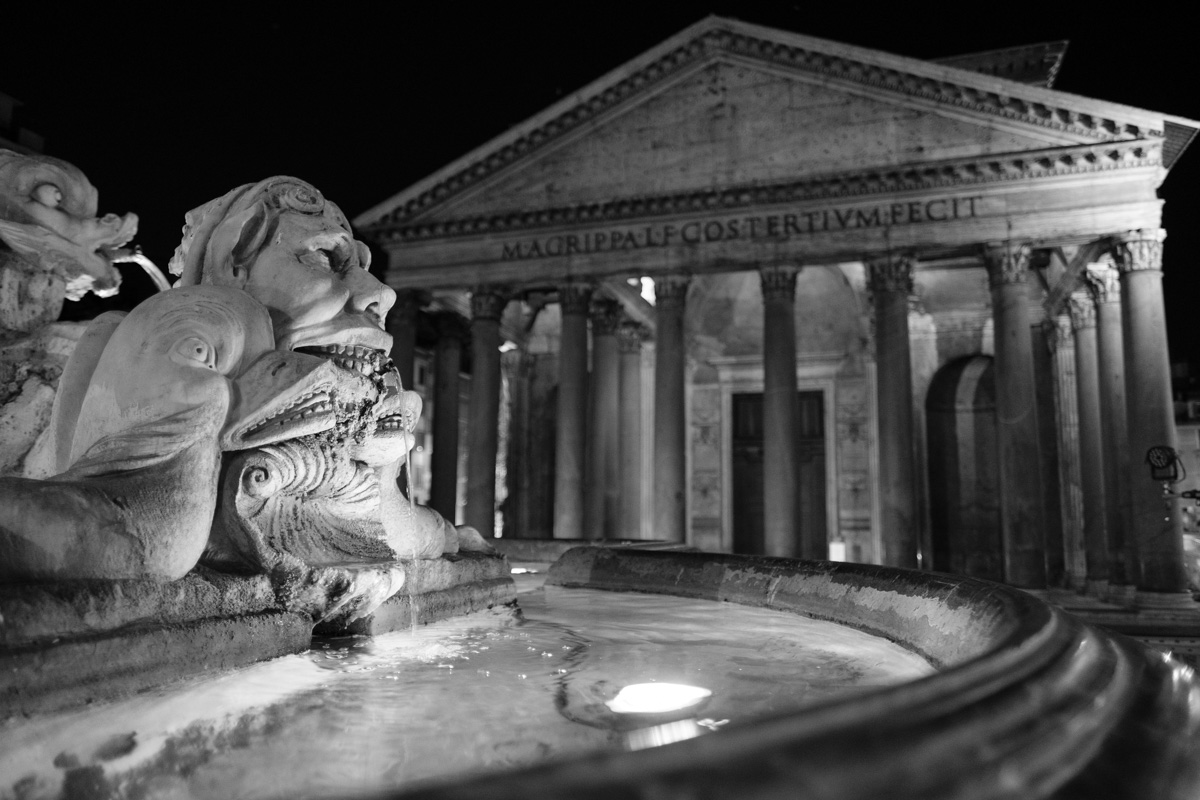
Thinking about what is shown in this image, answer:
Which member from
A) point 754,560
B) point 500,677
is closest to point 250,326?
point 500,677

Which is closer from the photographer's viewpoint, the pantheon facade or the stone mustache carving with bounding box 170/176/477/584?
the stone mustache carving with bounding box 170/176/477/584

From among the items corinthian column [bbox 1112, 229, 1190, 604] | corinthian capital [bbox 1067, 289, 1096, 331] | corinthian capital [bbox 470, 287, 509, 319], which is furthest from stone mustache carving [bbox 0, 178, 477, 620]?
corinthian capital [bbox 1067, 289, 1096, 331]

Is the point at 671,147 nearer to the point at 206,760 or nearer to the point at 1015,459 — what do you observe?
the point at 1015,459

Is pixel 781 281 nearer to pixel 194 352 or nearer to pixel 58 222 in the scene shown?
pixel 58 222

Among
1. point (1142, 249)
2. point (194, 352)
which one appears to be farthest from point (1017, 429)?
point (194, 352)

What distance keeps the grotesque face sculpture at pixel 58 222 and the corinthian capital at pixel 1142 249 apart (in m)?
16.7

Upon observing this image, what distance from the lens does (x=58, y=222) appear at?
157 inches

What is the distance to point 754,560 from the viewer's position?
5.09m

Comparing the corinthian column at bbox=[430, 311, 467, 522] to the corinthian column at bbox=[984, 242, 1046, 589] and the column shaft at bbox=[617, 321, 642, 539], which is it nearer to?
the column shaft at bbox=[617, 321, 642, 539]

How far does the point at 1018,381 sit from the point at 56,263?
627 inches

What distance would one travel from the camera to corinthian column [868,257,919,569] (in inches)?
631

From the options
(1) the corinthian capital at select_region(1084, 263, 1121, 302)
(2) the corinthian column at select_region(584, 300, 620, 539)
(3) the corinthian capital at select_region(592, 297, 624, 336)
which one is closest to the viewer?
(1) the corinthian capital at select_region(1084, 263, 1121, 302)

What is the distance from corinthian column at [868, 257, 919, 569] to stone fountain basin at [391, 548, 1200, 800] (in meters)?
14.5

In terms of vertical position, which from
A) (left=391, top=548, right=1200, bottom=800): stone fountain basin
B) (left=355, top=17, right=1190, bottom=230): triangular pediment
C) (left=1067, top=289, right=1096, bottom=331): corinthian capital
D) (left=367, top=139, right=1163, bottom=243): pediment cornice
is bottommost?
(left=391, top=548, right=1200, bottom=800): stone fountain basin
